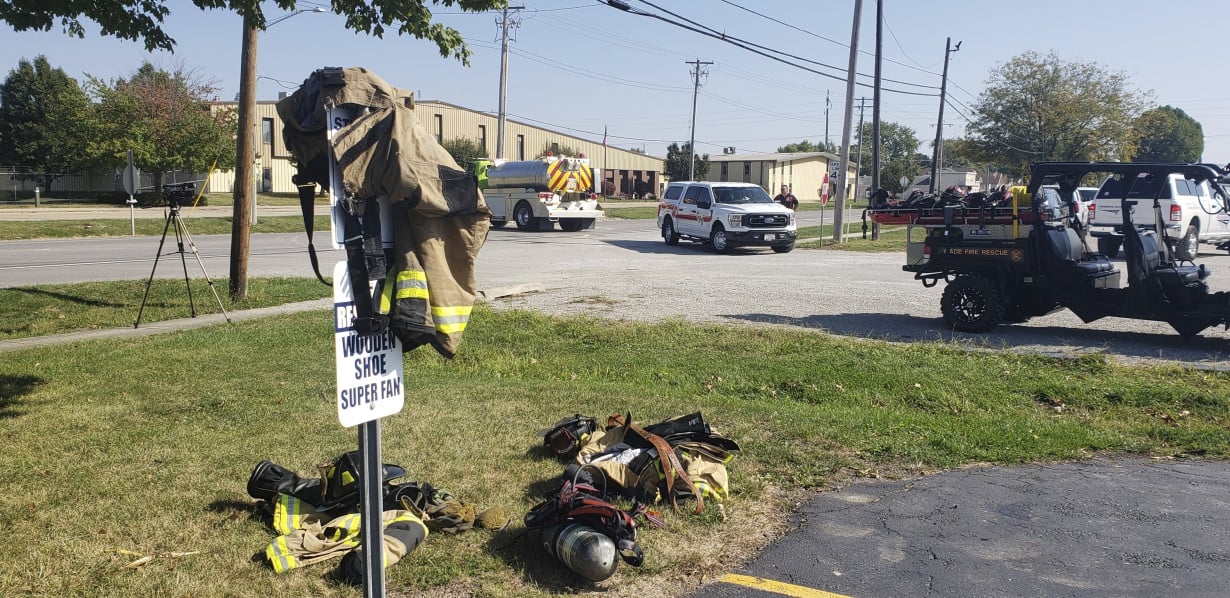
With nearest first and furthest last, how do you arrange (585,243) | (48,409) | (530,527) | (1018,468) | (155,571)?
(155,571), (530,527), (1018,468), (48,409), (585,243)

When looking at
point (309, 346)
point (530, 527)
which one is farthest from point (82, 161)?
point (530, 527)

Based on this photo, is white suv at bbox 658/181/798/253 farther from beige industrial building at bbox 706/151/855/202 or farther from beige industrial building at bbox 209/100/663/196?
beige industrial building at bbox 706/151/855/202

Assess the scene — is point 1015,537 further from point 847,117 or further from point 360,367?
point 847,117

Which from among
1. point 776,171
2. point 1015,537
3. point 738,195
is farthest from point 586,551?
point 776,171

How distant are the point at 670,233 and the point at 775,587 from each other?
2407 centimetres

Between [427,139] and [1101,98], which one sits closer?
[427,139]

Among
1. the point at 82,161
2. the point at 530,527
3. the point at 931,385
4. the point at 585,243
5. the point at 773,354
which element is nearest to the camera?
the point at 530,527

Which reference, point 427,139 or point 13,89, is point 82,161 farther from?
point 427,139

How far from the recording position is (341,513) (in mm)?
4906

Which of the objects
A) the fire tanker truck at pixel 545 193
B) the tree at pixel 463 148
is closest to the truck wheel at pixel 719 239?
the fire tanker truck at pixel 545 193

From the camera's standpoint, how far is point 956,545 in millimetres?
4852

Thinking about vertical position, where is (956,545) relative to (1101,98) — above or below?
below

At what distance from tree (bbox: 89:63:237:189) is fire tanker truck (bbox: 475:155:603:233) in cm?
1754

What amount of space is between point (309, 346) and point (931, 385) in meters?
6.42
